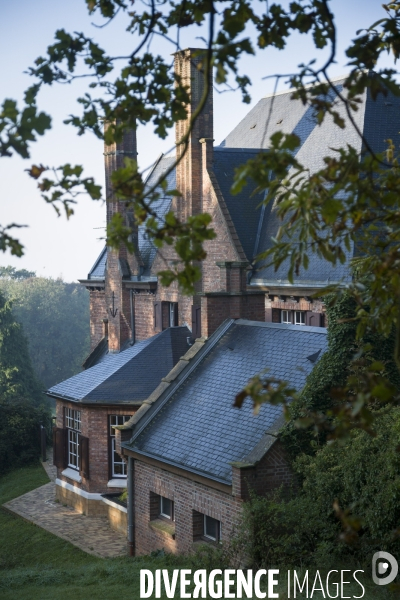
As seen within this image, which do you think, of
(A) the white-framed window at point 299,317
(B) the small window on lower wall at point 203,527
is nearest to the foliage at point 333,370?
(B) the small window on lower wall at point 203,527

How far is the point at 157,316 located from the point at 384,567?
18.7 meters

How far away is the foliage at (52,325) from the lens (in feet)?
289

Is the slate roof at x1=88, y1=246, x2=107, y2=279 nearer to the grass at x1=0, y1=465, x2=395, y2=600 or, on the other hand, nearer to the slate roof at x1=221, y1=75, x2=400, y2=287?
the slate roof at x1=221, y1=75, x2=400, y2=287

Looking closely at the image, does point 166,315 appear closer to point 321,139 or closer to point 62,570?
point 321,139

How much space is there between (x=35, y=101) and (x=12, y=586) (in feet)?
39.9

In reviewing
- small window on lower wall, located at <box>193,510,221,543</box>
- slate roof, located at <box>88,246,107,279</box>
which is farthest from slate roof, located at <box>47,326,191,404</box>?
slate roof, located at <box>88,246,107,279</box>

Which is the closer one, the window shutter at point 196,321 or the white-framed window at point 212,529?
the white-framed window at point 212,529

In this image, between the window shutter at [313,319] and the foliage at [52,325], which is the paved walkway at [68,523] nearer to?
the window shutter at [313,319]

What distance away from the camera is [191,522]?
1645 cm

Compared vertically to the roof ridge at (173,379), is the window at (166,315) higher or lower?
higher

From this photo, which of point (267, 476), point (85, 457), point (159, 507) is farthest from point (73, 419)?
point (267, 476)

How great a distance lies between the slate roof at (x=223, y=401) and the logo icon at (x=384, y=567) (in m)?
3.53

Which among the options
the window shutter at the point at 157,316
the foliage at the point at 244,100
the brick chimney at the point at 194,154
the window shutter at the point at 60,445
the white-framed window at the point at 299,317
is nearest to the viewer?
the foliage at the point at 244,100

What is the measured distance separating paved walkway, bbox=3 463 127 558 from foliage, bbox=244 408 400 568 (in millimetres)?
6478
